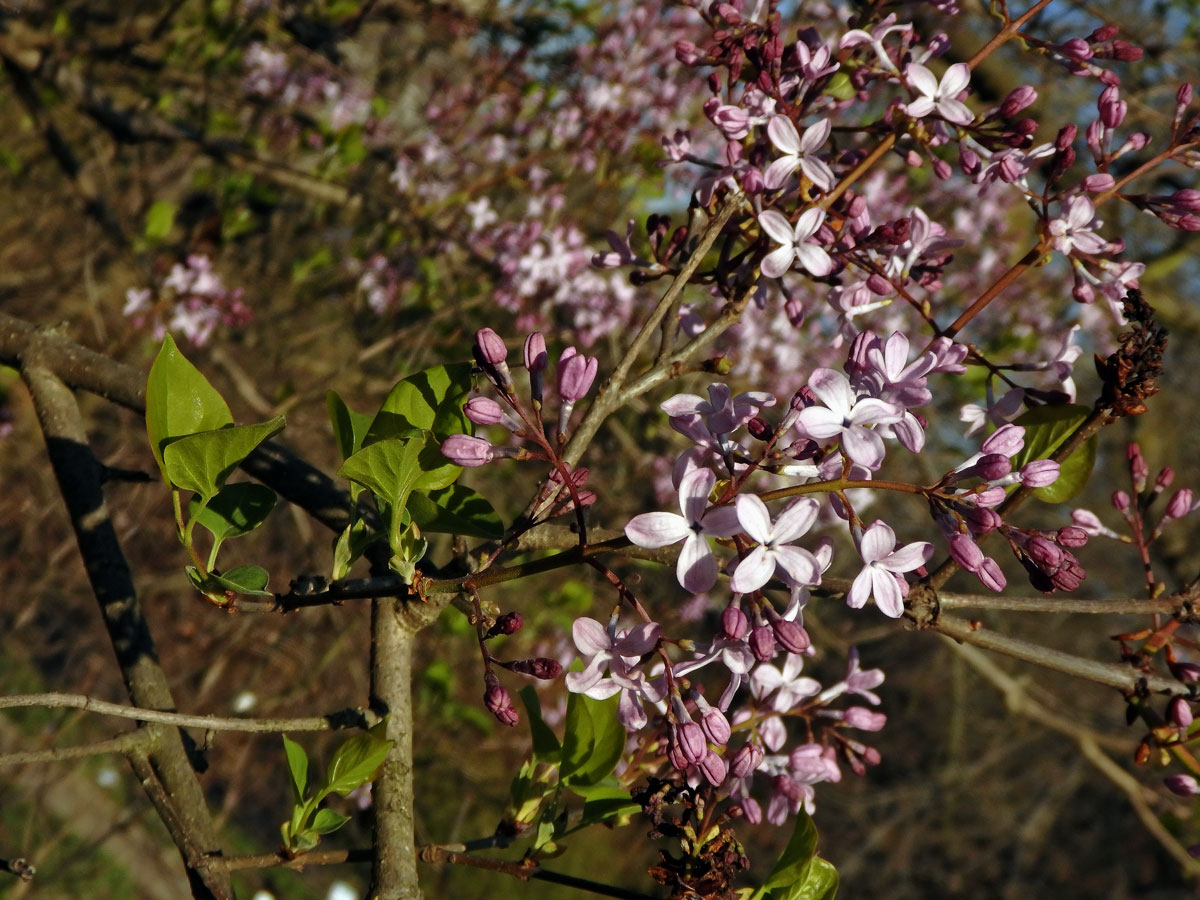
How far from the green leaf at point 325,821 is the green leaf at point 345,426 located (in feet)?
1.39

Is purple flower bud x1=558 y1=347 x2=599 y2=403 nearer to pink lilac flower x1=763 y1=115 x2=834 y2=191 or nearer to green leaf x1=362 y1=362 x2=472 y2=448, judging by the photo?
green leaf x1=362 y1=362 x2=472 y2=448

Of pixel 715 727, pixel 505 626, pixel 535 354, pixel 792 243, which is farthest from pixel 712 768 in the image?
pixel 792 243

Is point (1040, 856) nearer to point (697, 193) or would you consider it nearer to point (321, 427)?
point (321, 427)

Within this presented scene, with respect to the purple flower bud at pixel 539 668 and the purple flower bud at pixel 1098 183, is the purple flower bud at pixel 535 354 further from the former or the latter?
the purple flower bud at pixel 1098 183

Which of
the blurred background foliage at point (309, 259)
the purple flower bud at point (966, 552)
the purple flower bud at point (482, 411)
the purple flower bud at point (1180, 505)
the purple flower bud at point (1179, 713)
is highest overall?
the purple flower bud at point (482, 411)

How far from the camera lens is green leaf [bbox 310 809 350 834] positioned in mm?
1101

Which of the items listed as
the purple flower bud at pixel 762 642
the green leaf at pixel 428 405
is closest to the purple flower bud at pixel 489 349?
the green leaf at pixel 428 405

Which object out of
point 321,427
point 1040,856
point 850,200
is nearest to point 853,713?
point 850,200

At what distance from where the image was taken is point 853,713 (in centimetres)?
138

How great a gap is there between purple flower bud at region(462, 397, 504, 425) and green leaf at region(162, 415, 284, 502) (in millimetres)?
181

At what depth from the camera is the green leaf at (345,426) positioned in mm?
999

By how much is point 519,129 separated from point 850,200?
4.08 metres

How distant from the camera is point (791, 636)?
913 millimetres

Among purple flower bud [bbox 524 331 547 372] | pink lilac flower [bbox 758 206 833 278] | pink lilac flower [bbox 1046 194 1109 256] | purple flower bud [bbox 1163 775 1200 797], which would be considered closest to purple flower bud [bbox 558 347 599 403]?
purple flower bud [bbox 524 331 547 372]
